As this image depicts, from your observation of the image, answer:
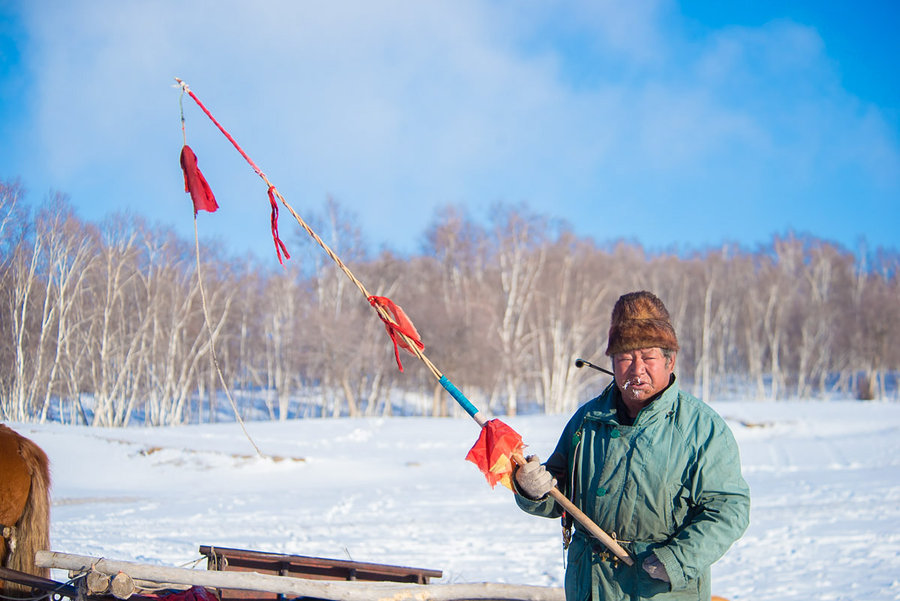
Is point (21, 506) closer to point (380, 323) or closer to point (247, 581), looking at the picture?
point (247, 581)

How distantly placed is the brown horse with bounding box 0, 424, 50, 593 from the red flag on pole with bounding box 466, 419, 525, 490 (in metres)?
2.47

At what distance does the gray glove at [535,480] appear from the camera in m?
2.22

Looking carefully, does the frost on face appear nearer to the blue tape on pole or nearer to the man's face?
the man's face

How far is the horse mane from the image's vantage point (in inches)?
129

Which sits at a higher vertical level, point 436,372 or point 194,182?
point 194,182

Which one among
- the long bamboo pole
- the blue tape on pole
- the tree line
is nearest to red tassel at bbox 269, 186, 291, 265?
the long bamboo pole

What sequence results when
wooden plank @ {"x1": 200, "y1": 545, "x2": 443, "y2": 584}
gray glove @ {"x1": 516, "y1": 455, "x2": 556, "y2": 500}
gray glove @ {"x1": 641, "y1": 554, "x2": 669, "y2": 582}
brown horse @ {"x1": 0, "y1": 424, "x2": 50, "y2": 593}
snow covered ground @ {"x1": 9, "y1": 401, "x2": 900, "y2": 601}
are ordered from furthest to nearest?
snow covered ground @ {"x1": 9, "y1": 401, "x2": 900, "y2": 601} < wooden plank @ {"x1": 200, "y1": 545, "x2": 443, "y2": 584} < brown horse @ {"x1": 0, "y1": 424, "x2": 50, "y2": 593} < gray glove @ {"x1": 516, "y1": 455, "x2": 556, "y2": 500} < gray glove @ {"x1": 641, "y1": 554, "x2": 669, "y2": 582}

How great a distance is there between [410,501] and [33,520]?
8.47 m

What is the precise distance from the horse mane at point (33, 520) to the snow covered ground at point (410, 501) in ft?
8.96

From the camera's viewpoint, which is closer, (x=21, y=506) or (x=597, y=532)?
(x=597, y=532)

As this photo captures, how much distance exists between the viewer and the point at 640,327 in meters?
2.29

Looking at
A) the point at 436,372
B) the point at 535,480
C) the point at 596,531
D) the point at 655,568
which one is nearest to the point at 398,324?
the point at 436,372

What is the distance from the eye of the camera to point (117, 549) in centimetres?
698

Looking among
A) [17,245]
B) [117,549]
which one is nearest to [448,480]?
[117,549]
